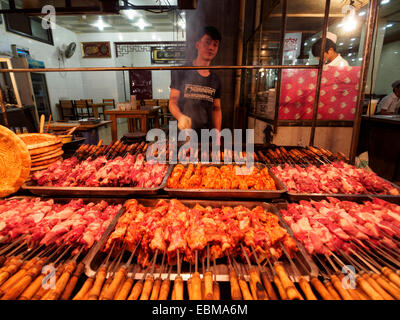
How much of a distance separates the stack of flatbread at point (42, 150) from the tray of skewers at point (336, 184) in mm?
2763

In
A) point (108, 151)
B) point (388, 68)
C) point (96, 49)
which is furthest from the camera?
point (96, 49)

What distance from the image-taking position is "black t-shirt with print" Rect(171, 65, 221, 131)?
4883 millimetres

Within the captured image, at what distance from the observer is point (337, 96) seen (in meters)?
4.94

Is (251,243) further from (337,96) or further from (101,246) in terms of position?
(337,96)

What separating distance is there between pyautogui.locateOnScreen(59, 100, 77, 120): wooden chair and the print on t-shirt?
476 inches

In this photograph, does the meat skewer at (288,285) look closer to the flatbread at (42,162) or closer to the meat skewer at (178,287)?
the meat skewer at (178,287)

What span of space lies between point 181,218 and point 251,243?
2.06 ft

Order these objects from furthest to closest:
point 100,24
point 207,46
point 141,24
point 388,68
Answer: point 141,24, point 100,24, point 388,68, point 207,46

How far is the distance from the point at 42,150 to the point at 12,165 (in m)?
0.38

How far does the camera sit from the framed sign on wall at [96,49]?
16.5 metres

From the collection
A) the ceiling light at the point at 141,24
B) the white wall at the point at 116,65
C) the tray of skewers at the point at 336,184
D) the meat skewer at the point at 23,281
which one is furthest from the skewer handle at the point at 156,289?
the white wall at the point at 116,65

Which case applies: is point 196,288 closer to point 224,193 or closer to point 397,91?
point 224,193

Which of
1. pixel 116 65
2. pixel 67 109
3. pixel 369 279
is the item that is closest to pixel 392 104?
pixel 369 279

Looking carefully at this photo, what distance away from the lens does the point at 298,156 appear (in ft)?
10.6
